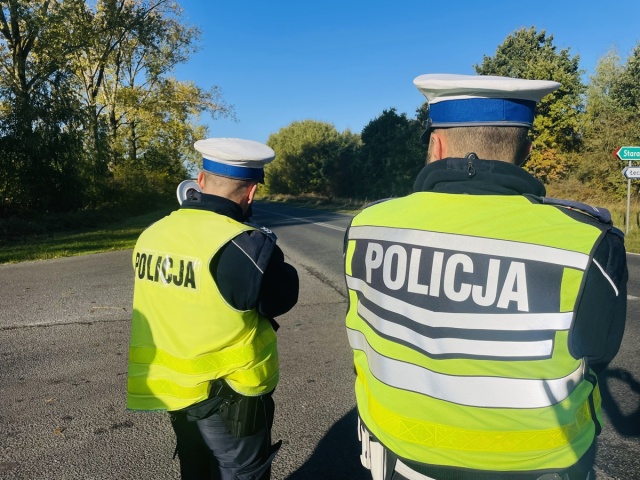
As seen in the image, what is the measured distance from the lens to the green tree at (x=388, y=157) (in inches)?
1636

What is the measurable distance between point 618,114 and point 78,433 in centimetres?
3213

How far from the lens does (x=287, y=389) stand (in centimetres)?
425

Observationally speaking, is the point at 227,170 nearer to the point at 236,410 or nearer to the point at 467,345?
the point at 236,410

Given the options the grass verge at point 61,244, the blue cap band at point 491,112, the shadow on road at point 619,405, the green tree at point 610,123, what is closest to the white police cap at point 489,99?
the blue cap band at point 491,112

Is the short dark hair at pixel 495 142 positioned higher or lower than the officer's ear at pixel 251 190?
higher

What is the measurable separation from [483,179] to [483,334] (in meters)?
0.43

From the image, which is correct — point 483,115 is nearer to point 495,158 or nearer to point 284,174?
point 495,158

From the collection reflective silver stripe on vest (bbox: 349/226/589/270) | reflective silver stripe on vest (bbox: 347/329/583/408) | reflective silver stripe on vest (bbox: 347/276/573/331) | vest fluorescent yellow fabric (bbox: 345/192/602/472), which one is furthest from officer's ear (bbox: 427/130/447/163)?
reflective silver stripe on vest (bbox: 347/329/583/408)

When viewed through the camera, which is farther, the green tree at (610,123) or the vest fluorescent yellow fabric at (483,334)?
the green tree at (610,123)

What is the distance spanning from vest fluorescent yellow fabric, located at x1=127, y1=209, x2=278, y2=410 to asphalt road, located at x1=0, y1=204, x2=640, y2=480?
4.09ft

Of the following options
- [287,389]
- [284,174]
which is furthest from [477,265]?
[284,174]

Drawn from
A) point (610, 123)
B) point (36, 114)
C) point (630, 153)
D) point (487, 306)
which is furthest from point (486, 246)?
point (610, 123)

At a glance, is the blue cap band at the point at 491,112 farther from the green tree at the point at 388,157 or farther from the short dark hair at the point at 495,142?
the green tree at the point at 388,157

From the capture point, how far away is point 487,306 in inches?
49.1
